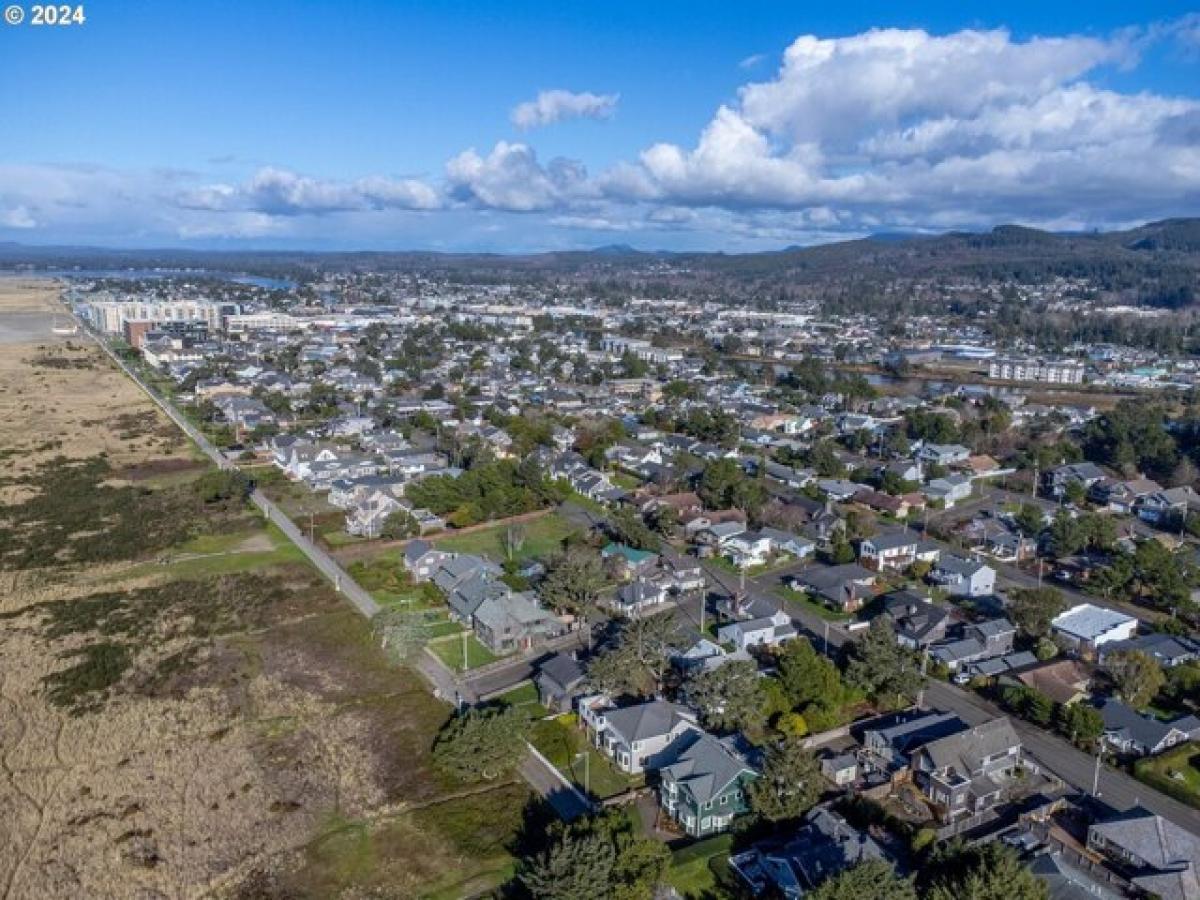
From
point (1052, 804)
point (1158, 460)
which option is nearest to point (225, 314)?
point (1158, 460)

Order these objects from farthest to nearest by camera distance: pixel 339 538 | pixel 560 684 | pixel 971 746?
pixel 339 538 → pixel 560 684 → pixel 971 746

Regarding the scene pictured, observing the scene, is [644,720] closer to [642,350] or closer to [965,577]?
[965,577]

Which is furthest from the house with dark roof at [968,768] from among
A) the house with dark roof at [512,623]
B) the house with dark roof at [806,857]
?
the house with dark roof at [512,623]

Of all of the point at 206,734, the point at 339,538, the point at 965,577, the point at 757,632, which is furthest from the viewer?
the point at 339,538

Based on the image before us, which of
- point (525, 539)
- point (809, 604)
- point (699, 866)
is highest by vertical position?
point (699, 866)

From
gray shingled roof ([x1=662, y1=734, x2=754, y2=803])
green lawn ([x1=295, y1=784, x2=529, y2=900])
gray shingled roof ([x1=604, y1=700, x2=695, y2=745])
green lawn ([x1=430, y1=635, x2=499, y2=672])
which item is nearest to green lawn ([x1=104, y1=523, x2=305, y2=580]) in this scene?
green lawn ([x1=430, y1=635, x2=499, y2=672])

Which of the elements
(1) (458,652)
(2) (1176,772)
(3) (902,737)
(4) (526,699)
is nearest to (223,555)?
(1) (458,652)

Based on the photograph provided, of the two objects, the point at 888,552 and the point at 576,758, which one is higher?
the point at 888,552
